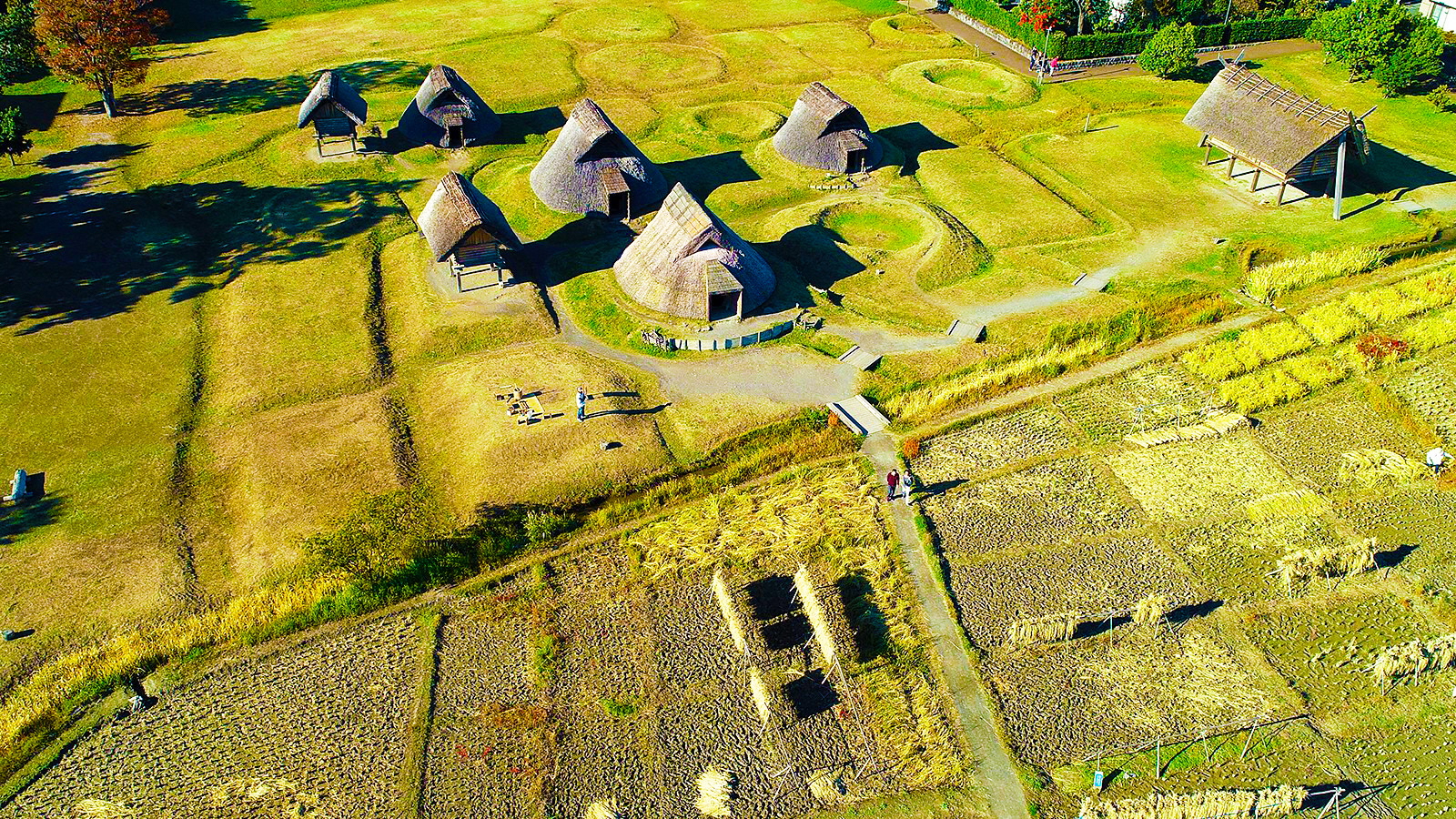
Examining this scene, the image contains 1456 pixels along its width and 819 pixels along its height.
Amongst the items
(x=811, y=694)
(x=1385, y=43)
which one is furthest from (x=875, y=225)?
(x=1385, y=43)

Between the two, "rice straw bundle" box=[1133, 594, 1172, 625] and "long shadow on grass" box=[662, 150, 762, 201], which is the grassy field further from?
"rice straw bundle" box=[1133, 594, 1172, 625]

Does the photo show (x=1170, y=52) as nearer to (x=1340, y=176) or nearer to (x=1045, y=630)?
(x=1340, y=176)

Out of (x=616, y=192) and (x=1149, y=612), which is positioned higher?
(x=616, y=192)

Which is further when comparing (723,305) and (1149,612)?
(723,305)

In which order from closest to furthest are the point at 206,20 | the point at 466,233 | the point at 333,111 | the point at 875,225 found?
the point at 466,233, the point at 875,225, the point at 333,111, the point at 206,20

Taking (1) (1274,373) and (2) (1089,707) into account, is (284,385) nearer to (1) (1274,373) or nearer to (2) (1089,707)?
(2) (1089,707)

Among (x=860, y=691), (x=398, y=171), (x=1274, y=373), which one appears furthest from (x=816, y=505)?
(x=398, y=171)

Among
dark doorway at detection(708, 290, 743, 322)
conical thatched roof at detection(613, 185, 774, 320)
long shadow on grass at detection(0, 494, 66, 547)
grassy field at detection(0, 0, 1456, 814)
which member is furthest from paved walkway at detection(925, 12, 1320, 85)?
long shadow on grass at detection(0, 494, 66, 547)
